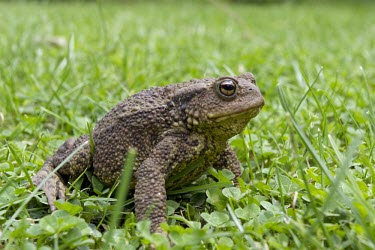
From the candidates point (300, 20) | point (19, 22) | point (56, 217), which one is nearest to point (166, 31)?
point (19, 22)

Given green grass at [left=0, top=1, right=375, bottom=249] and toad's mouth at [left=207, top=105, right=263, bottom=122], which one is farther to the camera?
toad's mouth at [left=207, top=105, right=263, bottom=122]

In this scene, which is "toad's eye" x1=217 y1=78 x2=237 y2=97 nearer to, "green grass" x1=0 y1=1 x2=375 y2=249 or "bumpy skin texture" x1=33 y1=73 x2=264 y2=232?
"bumpy skin texture" x1=33 y1=73 x2=264 y2=232

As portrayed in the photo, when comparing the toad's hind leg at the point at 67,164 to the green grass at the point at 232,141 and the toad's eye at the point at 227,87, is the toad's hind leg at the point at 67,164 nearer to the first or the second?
the green grass at the point at 232,141

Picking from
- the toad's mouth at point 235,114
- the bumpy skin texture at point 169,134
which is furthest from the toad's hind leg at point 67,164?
the toad's mouth at point 235,114

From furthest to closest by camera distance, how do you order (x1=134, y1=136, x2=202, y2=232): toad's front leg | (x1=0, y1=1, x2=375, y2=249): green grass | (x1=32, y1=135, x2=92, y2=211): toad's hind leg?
1. (x1=32, y1=135, x2=92, y2=211): toad's hind leg
2. (x1=134, y1=136, x2=202, y2=232): toad's front leg
3. (x1=0, y1=1, x2=375, y2=249): green grass

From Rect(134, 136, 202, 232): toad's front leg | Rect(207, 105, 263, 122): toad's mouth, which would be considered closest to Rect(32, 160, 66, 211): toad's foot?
Rect(134, 136, 202, 232): toad's front leg

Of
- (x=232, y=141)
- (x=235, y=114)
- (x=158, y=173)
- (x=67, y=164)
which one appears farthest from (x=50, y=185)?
(x=232, y=141)

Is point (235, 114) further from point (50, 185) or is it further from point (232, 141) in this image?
point (50, 185)
